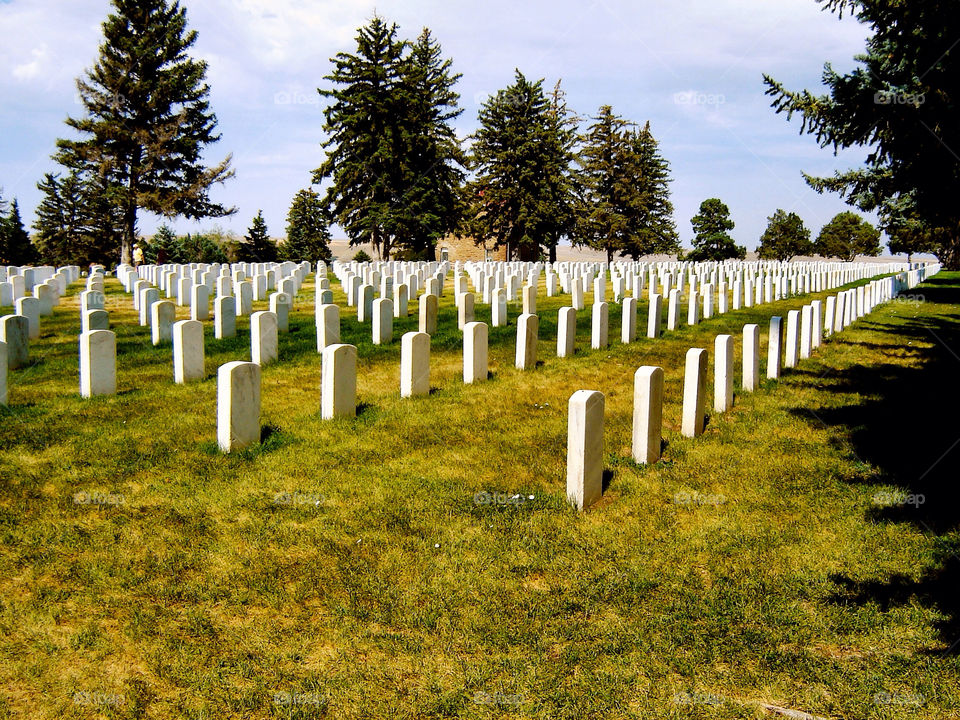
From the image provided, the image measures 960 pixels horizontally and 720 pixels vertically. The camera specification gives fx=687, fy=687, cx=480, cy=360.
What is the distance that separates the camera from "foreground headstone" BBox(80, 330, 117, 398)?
7.57 m

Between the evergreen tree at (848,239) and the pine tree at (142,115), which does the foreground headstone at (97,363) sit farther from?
the evergreen tree at (848,239)

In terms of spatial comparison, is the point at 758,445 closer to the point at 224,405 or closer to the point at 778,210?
the point at 224,405

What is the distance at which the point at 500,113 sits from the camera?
159 feet

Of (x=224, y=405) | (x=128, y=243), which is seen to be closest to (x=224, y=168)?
(x=128, y=243)

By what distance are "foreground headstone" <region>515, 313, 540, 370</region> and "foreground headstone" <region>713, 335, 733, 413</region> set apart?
2685 mm

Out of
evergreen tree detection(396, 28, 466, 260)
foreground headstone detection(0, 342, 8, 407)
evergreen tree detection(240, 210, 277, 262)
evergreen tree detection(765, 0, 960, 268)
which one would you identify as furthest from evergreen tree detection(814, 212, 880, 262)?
foreground headstone detection(0, 342, 8, 407)

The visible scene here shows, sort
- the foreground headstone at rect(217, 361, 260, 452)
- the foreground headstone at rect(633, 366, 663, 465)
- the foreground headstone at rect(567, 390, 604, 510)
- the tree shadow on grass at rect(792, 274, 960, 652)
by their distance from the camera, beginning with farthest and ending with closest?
the foreground headstone at rect(217, 361, 260, 452) < the foreground headstone at rect(633, 366, 663, 465) < the foreground headstone at rect(567, 390, 604, 510) < the tree shadow on grass at rect(792, 274, 960, 652)

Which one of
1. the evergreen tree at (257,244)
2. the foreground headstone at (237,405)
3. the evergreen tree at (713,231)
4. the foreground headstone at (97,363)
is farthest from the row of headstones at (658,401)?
the evergreen tree at (713,231)

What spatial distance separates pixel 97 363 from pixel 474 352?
14.3ft

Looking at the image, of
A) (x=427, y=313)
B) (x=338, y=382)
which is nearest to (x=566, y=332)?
(x=427, y=313)

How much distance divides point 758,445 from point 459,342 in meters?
5.97

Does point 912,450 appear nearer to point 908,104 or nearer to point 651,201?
point 908,104

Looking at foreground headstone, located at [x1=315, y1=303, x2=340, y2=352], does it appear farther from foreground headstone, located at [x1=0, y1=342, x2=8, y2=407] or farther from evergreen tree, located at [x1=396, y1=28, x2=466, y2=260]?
evergreen tree, located at [x1=396, y1=28, x2=466, y2=260]

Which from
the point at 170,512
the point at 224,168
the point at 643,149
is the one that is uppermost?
the point at 643,149
